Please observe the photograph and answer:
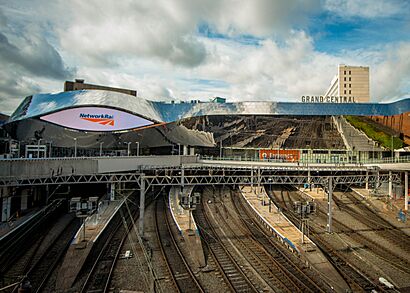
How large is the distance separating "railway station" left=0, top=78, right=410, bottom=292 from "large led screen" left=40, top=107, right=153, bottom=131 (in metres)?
0.22

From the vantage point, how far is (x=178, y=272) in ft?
57.4

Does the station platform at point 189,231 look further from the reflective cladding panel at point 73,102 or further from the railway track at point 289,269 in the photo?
the reflective cladding panel at point 73,102

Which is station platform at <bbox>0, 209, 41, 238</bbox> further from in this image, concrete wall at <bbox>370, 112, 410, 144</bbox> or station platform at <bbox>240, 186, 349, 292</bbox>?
concrete wall at <bbox>370, 112, 410, 144</bbox>

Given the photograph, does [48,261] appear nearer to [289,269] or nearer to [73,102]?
[289,269]

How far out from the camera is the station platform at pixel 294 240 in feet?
55.8

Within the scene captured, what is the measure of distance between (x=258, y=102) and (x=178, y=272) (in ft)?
167

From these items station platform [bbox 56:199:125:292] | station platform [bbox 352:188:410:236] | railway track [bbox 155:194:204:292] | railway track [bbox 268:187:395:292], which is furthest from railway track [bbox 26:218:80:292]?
station platform [bbox 352:188:410:236]

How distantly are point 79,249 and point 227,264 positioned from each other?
10570 mm

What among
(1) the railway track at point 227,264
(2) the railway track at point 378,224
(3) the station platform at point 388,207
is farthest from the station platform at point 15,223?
(3) the station platform at point 388,207

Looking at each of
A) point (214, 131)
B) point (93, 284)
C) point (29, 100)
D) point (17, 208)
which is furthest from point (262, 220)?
point (29, 100)

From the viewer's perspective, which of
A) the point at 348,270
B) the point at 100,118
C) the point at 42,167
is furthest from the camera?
the point at 100,118

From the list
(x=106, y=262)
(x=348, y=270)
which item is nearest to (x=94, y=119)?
(x=106, y=262)

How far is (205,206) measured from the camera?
35.8m

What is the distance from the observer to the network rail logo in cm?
5633
